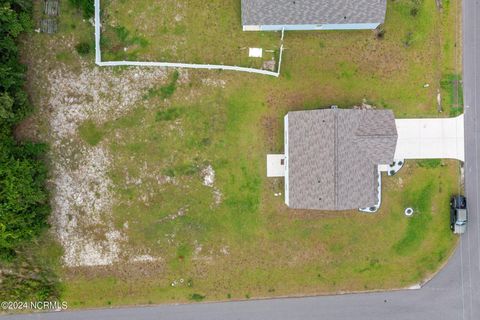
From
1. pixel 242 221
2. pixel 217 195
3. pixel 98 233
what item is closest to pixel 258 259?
→ pixel 242 221

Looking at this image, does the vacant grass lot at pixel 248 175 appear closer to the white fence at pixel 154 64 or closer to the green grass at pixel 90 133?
the green grass at pixel 90 133

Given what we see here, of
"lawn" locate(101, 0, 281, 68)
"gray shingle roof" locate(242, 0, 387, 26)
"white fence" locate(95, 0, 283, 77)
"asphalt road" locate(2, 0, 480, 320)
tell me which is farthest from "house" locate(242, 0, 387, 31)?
"asphalt road" locate(2, 0, 480, 320)

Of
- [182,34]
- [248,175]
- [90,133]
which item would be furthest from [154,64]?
[248,175]

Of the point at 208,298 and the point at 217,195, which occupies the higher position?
the point at 217,195

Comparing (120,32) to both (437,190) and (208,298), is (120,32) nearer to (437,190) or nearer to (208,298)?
(208,298)

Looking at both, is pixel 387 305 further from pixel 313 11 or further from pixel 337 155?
pixel 313 11
